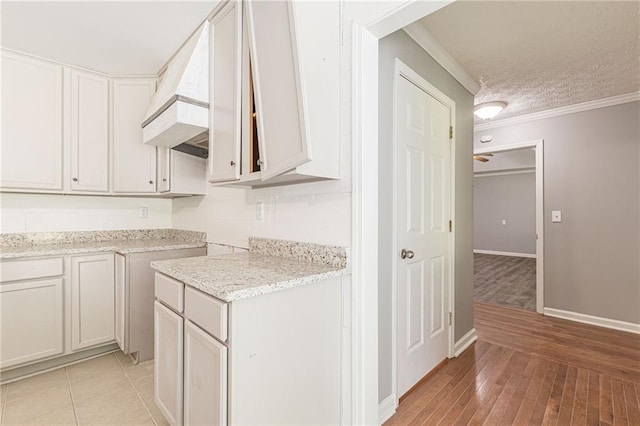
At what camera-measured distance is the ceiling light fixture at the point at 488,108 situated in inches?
128

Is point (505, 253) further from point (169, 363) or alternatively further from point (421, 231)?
point (169, 363)

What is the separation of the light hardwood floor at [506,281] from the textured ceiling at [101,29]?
4.46 m

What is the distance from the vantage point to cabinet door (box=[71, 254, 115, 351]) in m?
2.31

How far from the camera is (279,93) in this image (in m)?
1.38

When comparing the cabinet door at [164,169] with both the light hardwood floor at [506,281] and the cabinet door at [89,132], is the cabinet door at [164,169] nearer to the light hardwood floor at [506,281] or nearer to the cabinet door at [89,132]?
the cabinet door at [89,132]

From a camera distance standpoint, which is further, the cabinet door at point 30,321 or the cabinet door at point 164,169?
the cabinet door at point 164,169

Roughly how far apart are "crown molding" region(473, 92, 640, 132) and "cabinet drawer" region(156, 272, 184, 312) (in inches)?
163

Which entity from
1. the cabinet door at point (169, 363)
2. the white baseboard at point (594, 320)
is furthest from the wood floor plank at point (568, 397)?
the cabinet door at point (169, 363)

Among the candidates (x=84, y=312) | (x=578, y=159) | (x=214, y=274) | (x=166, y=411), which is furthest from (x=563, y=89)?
(x=84, y=312)

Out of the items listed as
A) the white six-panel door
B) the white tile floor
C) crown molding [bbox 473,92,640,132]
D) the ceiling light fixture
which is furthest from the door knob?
crown molding [bbox 473,92,640,132]

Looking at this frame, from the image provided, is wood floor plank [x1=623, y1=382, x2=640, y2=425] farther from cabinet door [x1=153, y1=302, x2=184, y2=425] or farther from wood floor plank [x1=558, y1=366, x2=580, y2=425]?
cabinet door [x1=153, y1=302, x2=184, y2=425]

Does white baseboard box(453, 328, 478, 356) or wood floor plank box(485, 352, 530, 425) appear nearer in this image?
Answer: wood floor plank box(485, 352, 530, 425)

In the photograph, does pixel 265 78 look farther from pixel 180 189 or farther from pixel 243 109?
pixel 180 189

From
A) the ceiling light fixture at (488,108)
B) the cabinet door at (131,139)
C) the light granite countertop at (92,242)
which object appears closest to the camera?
the light granite countertop at (92,242)
